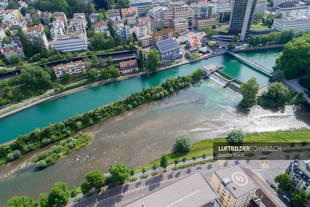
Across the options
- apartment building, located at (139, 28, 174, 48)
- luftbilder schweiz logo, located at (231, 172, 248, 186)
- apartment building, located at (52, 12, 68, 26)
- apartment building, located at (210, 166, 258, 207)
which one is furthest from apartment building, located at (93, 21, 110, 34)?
luftbilder schweiz logo, located at (231, 172, 248, 186)

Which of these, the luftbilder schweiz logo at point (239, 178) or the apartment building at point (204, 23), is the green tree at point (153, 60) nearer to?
the apartment building at point (204, 23)

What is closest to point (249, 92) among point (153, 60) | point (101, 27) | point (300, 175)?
point (300, 175)

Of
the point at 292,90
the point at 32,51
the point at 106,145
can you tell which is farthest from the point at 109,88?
the point at 292,90

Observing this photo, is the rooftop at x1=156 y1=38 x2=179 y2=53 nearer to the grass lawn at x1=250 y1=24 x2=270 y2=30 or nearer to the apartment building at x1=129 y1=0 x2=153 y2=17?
the grass lawn at x1=250 y1=24 x2=270 y2=30

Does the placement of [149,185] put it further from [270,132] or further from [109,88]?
[109,88]

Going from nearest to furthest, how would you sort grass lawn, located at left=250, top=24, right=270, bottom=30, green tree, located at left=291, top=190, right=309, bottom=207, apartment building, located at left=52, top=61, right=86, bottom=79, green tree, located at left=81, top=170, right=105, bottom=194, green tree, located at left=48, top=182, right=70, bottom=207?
1. green tree, located at left=291, top=190, right=309, bottom=207
2. green tree, located at left=48, top=182, right=70, bottom=207
3. green tree, located at left=81, top=170, right=105, bottom=194
4. apartment building, located at left=52, top=61, right=86, bottom=79
5. grass lawn, located at left=250, top=24, right=270, bottom=30

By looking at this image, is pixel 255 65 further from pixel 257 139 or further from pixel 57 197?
pixel 57 197
